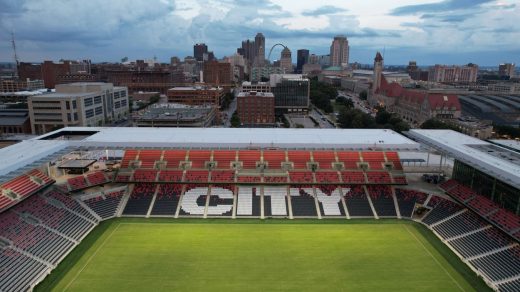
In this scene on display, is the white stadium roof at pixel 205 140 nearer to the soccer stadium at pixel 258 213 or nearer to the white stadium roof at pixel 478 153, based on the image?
the soccer stadium at pixel 258 213

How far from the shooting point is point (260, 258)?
110 ft

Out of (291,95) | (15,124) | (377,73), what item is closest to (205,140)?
(15,124)

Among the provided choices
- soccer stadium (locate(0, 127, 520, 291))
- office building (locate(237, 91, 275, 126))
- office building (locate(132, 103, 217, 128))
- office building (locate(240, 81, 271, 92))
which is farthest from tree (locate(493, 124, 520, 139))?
office building (locate(132, 103, 217, 128))

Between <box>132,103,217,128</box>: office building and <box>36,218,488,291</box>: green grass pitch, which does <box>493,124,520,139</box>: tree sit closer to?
<box>36,218,488,291</box>: green grass pitch

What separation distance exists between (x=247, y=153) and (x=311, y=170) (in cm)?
890

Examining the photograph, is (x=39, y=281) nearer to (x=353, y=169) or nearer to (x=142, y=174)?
(x=142, y=174)

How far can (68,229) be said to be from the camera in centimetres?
3672

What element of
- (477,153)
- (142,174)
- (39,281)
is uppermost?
(477,153)

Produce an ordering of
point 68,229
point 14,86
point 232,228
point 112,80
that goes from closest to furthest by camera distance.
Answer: point 68,229 → point 232,228 → point 14,86 → point 112,80

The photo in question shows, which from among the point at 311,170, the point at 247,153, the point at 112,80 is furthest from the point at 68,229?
the point at 112,80

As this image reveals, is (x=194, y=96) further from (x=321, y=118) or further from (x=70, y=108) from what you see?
(x=321, y=118)

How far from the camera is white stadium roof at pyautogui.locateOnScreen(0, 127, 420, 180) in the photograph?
132 ft

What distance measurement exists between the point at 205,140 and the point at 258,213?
10927mm

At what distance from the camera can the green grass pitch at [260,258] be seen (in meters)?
29.3
